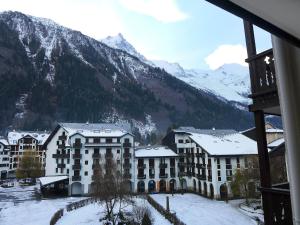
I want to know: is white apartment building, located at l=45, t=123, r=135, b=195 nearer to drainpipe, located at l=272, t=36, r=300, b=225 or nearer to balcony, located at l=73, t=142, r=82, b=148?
balcony, located at l=73, t=142, r=82, b=148

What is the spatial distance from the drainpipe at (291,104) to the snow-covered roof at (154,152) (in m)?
45.6

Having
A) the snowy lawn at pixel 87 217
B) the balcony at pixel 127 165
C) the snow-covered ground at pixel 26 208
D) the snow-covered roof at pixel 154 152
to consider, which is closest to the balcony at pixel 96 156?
the balcony at pixel 127 165

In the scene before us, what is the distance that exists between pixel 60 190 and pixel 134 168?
1207cm

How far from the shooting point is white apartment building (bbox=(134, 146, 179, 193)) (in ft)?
155

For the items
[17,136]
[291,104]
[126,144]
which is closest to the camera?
→ [291,104]

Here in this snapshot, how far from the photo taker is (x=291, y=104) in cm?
278

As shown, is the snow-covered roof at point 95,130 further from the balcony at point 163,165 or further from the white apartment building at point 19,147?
the white apartment building at point 19,147

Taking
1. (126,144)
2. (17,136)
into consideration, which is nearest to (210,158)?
(126,144)

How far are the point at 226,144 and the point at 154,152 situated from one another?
11.9m

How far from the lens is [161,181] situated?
47938 mm

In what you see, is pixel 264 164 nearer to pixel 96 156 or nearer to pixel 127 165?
pixel 127 165

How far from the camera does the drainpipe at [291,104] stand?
2750mm

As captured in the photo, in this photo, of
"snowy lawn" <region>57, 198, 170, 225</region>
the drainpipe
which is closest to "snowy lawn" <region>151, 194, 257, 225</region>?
"snowy lawn" <region>57, 198, 170, 225</region>

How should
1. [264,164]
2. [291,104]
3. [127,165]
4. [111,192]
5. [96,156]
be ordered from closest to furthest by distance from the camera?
1. [291,104]
2. [264,164]
3. [111,192]
4. [96,156]
5. [127,165]
